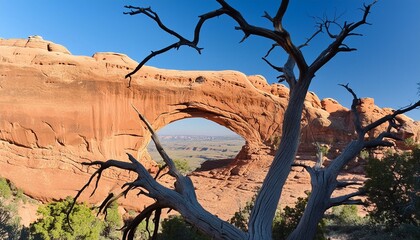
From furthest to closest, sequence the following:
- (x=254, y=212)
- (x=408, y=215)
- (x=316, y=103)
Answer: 1. (x=316, y=103)
2. (x=408, y=215)
3. (x=254, y=212)

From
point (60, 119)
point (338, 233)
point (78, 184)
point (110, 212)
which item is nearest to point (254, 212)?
point (338, 233)

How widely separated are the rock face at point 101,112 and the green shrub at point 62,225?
797 cm

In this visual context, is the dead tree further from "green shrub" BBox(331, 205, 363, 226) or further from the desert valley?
the desert valley

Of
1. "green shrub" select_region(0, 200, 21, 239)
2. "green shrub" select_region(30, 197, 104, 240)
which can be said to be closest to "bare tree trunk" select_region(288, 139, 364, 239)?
"green shrub" select_region(30, 197, 104, 240)

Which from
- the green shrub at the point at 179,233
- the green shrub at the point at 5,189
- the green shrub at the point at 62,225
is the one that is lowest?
the green shrub at the point at 5,189

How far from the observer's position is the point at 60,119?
809 inches

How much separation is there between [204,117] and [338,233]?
56.2 feet

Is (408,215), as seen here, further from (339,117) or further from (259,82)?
(339,117)

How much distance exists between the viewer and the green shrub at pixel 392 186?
9.14 meters

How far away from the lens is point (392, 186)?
9.62 meters

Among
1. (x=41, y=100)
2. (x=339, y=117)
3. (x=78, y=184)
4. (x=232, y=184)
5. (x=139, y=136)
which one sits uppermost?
(x=339, y=117)

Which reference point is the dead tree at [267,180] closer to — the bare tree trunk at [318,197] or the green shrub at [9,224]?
the bare tree trunk at [318,197]

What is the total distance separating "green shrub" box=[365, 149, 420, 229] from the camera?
30.0ft

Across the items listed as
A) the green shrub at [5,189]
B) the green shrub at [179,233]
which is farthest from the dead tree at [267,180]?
the green shrub at [5,189]
